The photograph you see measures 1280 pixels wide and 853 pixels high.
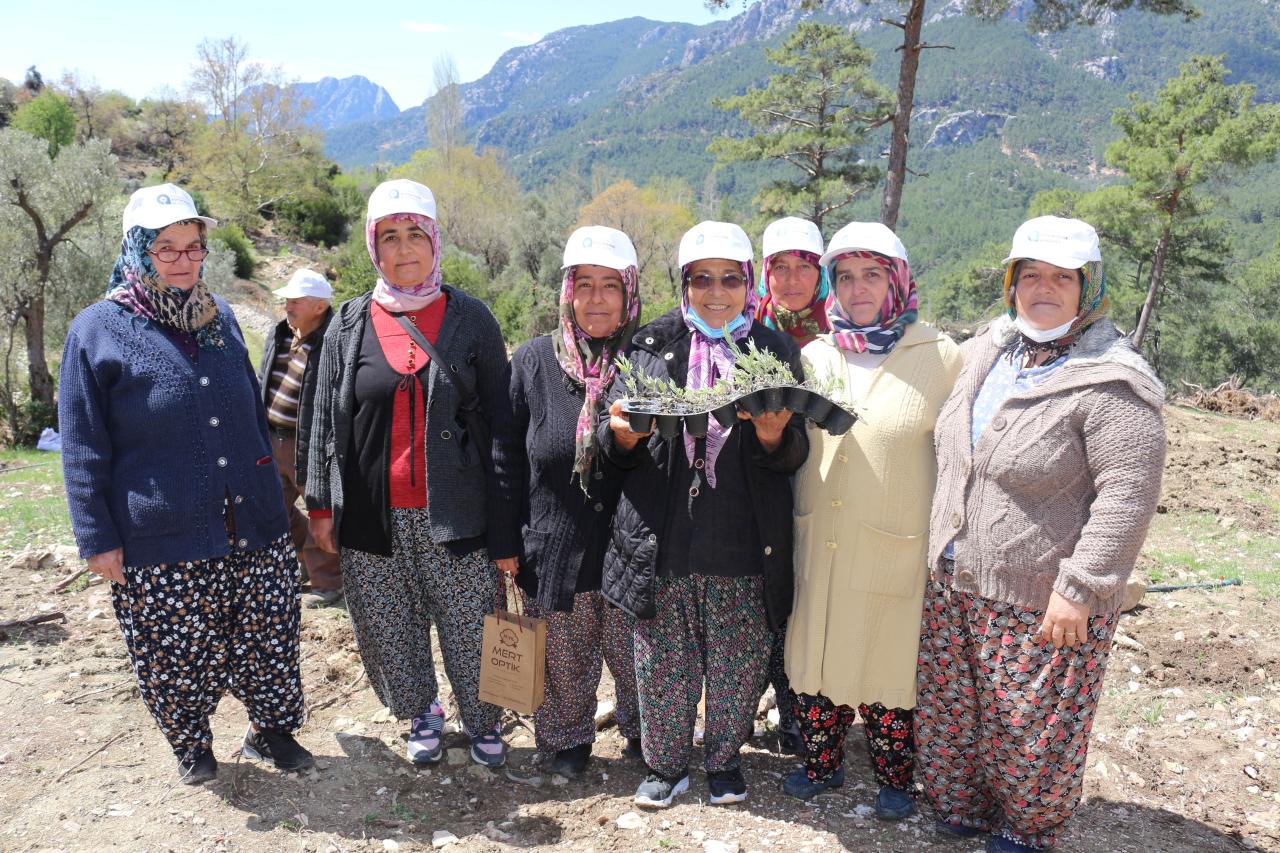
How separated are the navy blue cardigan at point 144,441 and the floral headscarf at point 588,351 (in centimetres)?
121

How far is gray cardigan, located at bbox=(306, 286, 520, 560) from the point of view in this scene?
2.97 meters

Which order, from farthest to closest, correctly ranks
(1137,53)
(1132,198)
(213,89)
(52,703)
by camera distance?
(1137,53) → (213,89) → (1132,198) → (52,703)

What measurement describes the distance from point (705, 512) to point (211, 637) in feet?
6.08

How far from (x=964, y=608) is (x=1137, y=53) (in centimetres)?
20888

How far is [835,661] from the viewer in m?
2.76

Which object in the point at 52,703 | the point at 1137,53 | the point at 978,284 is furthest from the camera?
the point at 1137,53

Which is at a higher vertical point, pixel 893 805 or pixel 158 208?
pixel 158 208

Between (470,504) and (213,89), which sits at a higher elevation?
(213,89)

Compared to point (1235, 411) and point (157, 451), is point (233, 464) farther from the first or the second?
point (1235, 411)

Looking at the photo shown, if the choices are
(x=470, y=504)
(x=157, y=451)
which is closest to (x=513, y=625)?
(x=470, y=504)

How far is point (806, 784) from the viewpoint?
9.96 feet

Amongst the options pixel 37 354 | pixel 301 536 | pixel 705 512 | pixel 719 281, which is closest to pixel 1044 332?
pixel 719 281

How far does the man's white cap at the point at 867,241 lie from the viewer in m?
2.58

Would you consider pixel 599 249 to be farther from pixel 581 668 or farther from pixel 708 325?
pixel 581 668
